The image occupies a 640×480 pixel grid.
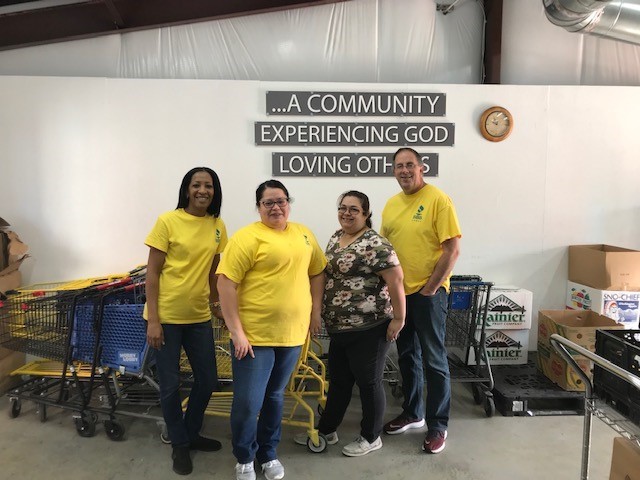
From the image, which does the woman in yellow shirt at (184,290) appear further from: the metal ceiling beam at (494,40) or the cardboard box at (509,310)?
the metal ceiling beam at (494,40)

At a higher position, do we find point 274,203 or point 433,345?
point 274,203

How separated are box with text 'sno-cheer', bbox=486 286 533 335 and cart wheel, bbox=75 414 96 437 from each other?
3.06 m

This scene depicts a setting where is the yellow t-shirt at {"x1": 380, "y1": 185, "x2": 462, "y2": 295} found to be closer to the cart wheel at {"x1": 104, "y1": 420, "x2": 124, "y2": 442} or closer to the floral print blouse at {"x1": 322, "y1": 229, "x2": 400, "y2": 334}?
the floral print blouse at {"x1": 322, "y1": 229, "x2": 400, "y2": 334}

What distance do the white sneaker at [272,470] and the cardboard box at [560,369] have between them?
2.19m

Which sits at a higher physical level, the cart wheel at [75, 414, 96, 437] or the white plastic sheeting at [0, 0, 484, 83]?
the white plastic sheeting at [0, 0, 484, 83]

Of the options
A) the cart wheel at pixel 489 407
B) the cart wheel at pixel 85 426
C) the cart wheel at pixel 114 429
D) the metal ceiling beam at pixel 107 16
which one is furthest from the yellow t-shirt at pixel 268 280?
the metal ceiling beam at pixel 107 16

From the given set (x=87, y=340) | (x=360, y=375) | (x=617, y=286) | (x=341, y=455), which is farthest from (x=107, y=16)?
(x=617, y=286)

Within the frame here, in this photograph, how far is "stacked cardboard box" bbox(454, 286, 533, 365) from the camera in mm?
3568

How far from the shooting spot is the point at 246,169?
3.73m

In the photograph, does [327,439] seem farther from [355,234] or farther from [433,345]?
[355,234]

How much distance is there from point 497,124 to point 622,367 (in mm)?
2673

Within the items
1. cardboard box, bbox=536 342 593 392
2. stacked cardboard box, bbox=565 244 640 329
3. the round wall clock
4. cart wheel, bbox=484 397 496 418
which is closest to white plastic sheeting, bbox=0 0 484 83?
the round wall clock

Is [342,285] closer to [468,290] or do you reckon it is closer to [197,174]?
[197,174]

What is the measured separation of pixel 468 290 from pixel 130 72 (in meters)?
3.48
